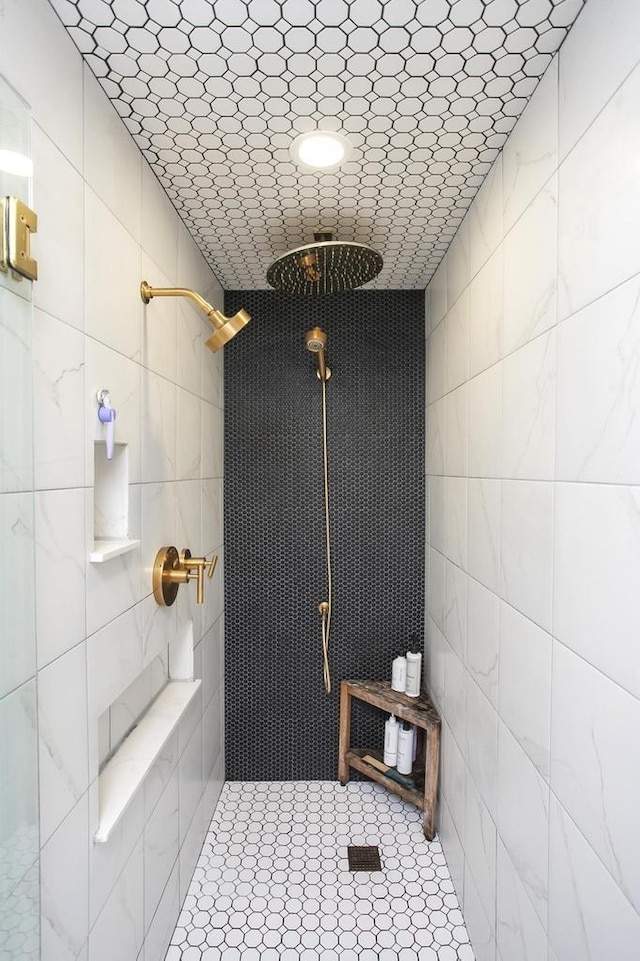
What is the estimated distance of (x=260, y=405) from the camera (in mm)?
2305

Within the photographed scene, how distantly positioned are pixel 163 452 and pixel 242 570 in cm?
98

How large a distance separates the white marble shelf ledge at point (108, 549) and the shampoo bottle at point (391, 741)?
148 centimetres

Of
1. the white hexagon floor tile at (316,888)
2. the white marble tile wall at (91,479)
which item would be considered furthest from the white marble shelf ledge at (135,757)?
the white hexagon floor tile at (316,888)

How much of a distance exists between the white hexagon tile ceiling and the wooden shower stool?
1.78m

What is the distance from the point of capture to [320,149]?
1243 mm

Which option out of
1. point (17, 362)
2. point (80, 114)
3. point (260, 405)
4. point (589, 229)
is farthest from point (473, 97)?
point (260, 405)

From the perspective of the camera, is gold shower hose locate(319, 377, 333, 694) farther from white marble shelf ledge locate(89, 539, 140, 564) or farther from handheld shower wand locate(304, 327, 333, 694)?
white marble shelf ledge locate(89, 539, 140, 564)

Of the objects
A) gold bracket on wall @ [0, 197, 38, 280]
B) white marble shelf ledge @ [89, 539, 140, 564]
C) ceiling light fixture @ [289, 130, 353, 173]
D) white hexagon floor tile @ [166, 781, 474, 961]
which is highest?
ceiling light fixture @ [289, 130, 353, 173]

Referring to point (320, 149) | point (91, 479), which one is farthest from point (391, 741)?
point (320, 149)

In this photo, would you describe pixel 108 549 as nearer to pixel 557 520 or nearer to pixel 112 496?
pixel 112 496

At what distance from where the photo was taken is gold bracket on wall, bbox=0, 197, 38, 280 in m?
0.70

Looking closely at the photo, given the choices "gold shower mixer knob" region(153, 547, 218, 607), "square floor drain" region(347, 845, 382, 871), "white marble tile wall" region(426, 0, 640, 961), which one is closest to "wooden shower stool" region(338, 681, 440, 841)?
"square floor drain" region(347, 845, 382, 871)

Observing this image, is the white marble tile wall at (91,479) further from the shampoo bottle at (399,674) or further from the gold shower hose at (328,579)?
the shampoo bottle at (399,674)

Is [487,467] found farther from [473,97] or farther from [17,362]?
[17,362]
